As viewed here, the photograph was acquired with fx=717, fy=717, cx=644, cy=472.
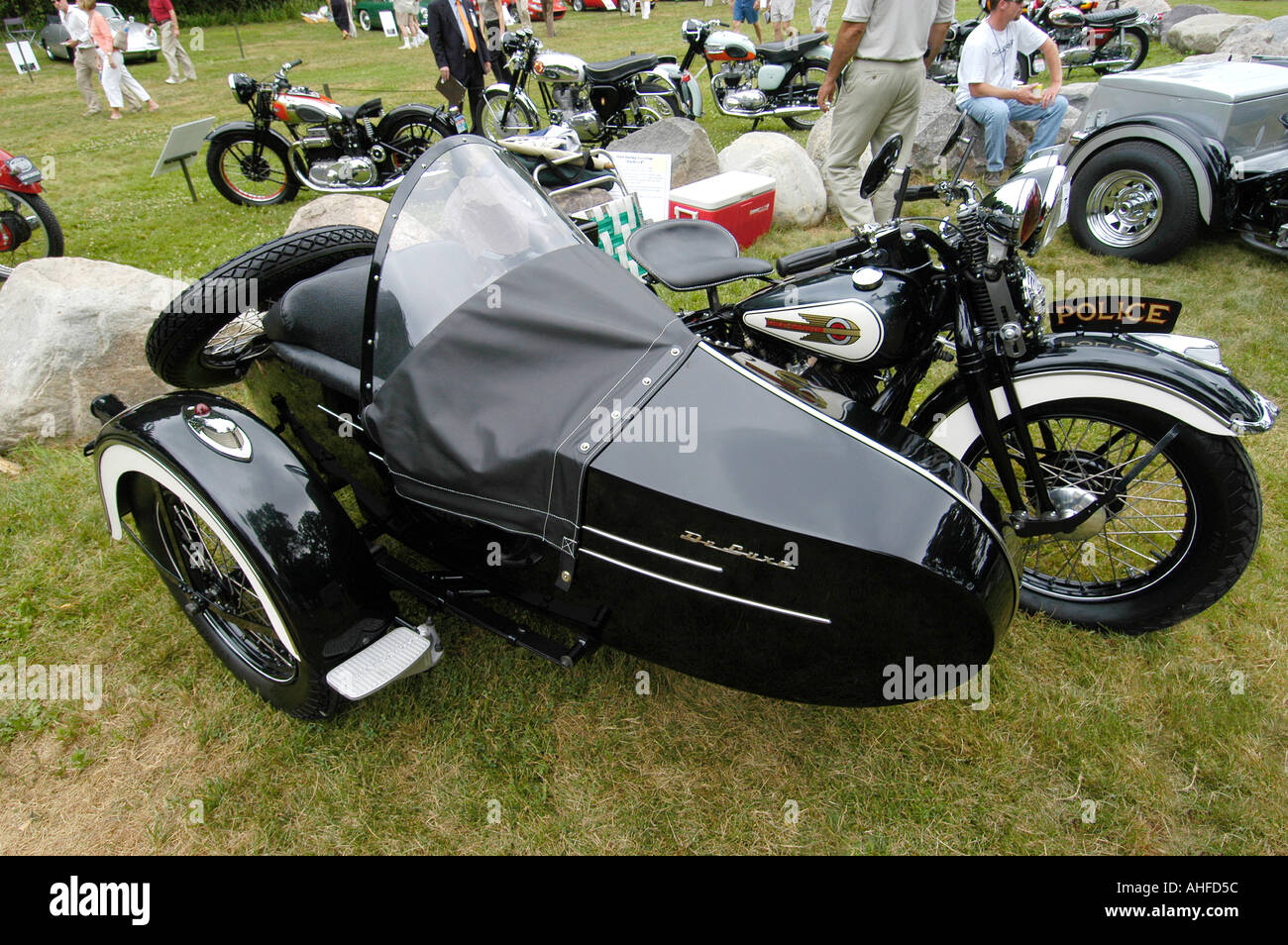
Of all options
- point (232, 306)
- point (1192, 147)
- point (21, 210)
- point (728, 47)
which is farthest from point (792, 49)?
point (232, 306)

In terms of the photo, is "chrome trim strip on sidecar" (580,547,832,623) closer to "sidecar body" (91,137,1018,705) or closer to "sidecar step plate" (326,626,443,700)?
"sidecar body" (91,137,1018,705)

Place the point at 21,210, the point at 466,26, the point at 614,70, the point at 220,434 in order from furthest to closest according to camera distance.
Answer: the point at 614,70
the point at 466,26
the point at 21,210
the point at 220,434

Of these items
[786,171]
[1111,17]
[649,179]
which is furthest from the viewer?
[1111,17]

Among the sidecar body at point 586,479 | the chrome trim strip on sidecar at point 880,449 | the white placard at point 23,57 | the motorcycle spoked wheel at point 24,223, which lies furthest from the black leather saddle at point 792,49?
the white placard at point 23,57

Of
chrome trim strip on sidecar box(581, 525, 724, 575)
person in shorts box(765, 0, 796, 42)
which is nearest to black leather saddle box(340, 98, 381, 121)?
chrome trim strip on sidecar box(581, 525, 724, 575)

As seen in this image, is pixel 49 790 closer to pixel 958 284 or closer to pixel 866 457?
pixel 866 457

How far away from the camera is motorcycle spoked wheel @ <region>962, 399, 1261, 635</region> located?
80.6 inches

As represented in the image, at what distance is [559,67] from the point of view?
845 cm

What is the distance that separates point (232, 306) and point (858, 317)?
6.80 feet

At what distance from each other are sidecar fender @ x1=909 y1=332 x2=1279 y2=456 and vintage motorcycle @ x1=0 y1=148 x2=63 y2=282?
22.4 feet

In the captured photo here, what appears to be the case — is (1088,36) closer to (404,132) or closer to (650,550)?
(404,132)
